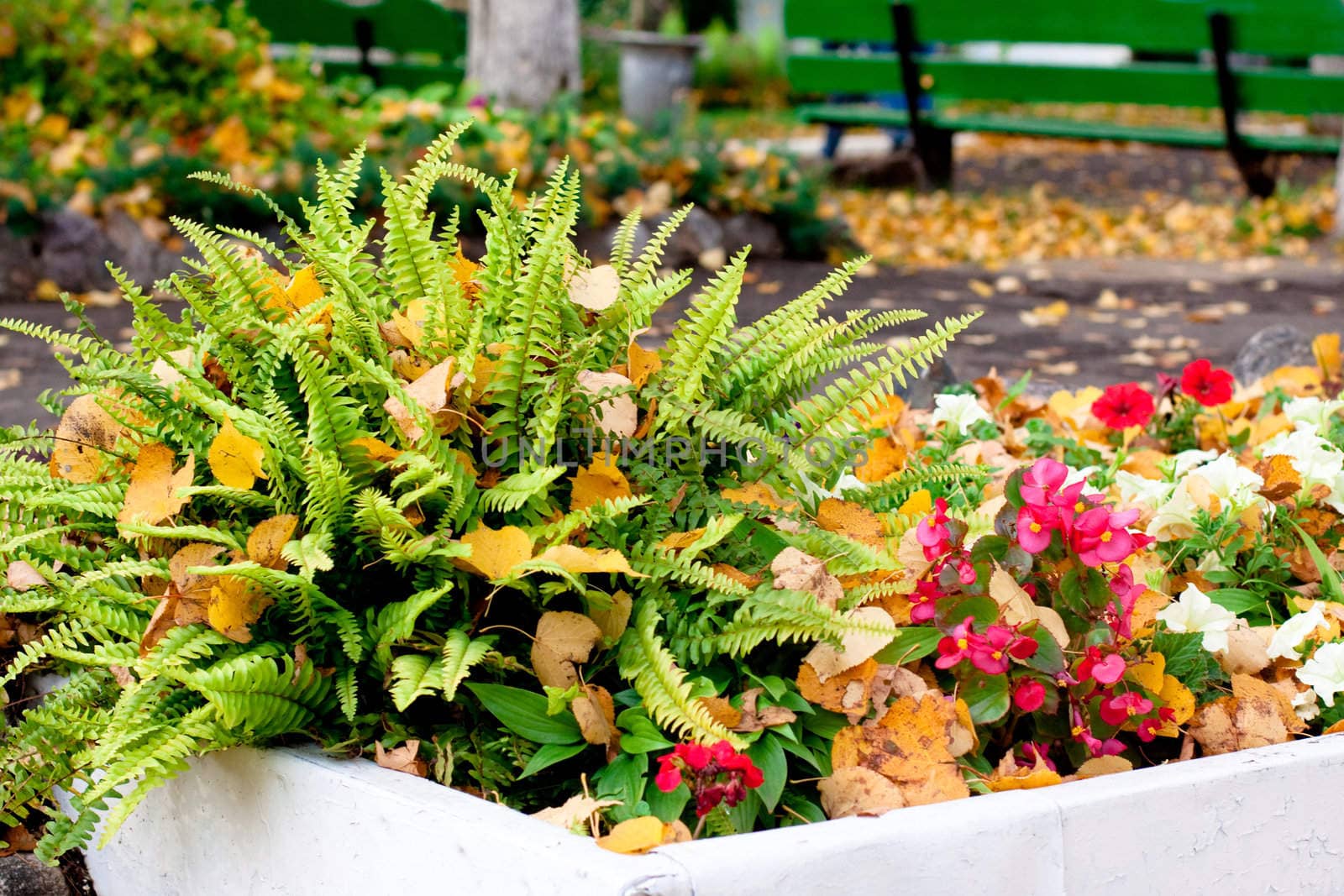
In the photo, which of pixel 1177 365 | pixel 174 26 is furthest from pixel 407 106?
pixel 1177 365

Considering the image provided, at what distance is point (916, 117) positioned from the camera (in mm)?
11781

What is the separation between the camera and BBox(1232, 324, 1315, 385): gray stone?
455 cm

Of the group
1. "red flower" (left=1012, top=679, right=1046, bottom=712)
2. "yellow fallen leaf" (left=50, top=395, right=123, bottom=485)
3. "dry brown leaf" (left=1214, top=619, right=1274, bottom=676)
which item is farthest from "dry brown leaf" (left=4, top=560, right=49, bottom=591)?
"dry brown leaf" (left=1214, top=619, right=1274, bottom=676)

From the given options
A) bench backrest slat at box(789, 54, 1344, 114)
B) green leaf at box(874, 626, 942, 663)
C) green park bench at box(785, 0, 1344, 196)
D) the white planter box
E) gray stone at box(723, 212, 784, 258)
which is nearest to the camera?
the white planter box

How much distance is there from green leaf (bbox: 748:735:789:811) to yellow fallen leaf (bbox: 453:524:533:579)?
39 cm

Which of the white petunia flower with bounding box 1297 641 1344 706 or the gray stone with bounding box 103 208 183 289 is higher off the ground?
the white petunia flower with bounding box 1297 641 1344 706

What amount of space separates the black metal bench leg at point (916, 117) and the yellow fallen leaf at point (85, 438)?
954cm

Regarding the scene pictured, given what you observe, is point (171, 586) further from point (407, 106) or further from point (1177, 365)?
point (407, 106)

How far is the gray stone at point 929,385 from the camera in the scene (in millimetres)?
3893

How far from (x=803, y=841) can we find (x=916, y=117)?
35.5 feet

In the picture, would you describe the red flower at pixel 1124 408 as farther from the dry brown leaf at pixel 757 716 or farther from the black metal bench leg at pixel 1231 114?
the black metal bench leg at pixel 1231 114

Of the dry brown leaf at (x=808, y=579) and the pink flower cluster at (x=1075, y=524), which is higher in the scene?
the pink flower cluster at (x=1075, y=524)

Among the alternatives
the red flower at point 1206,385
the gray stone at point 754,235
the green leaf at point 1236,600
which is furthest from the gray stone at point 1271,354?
the gray stone at point 754,235

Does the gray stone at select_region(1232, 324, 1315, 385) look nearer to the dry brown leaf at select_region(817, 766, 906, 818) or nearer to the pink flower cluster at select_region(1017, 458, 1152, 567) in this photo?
the pink flower cluster at select_region(1017, 458, 1152, 567)
